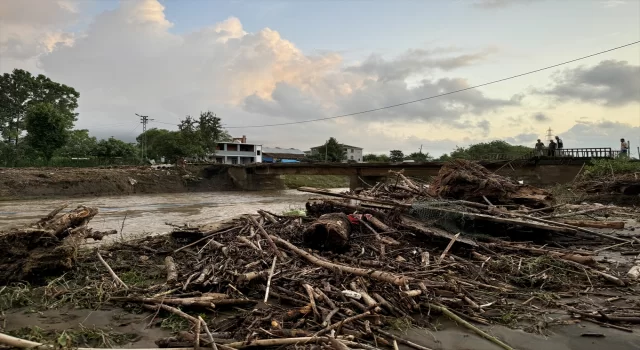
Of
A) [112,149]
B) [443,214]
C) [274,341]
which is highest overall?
[112,149]

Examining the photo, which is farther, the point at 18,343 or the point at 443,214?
the point at 443,214

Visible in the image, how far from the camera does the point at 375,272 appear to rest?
5.05 meters

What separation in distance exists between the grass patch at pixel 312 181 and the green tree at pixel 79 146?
1443 inches

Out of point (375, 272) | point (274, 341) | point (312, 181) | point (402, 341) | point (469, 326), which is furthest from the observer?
point (312, 181)

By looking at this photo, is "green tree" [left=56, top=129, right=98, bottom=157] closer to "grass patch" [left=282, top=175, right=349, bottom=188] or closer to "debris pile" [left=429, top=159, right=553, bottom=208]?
"grass patch" [left=282, top=175, right=349, bottom=188]

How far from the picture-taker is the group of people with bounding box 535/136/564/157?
96.7ft

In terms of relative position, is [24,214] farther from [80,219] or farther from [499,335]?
[499,335]

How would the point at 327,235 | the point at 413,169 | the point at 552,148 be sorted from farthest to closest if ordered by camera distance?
the point at 413,169
the point at 552,148
the point at 327,235

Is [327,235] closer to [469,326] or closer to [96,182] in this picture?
[469,326]

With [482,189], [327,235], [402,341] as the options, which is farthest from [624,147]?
[402,341]

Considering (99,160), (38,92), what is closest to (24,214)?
(99,160)

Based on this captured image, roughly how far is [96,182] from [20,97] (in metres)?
36.6

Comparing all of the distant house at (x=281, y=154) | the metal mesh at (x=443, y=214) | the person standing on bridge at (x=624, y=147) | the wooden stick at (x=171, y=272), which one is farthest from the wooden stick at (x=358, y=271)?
the distant house at (x=281, y=154)

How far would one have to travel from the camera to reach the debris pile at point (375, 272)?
4.29m
